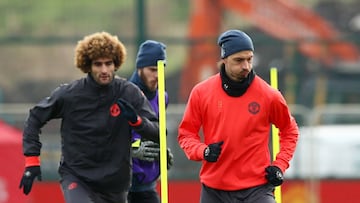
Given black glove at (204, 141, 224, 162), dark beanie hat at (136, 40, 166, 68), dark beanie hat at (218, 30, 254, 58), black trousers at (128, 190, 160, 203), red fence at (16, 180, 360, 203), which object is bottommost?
red fence at (16, 180, 360, 203)

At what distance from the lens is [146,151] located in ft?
34.1

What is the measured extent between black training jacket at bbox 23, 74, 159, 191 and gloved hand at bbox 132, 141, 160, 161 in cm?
33

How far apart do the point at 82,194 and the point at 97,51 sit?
1143 millimetres

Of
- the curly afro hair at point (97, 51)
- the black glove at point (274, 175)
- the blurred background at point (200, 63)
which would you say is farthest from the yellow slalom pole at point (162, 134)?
the blurred background at point (200, 63)

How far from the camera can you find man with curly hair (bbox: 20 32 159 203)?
9.95m

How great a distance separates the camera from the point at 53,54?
21.1m

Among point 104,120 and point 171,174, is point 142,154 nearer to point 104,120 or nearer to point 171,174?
point 104,120

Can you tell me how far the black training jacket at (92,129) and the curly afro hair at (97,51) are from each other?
0.45 feet

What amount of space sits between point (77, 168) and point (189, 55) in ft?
30.8

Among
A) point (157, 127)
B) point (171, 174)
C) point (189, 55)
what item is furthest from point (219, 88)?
point (189, 55)

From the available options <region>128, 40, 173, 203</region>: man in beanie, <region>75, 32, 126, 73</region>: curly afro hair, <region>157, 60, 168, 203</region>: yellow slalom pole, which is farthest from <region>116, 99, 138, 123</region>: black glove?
<region>128, 40, 173, 203</region>: man in beanie

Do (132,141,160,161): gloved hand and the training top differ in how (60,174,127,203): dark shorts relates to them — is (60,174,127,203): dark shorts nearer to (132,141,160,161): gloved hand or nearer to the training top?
(132,141,160,161): gloved hand

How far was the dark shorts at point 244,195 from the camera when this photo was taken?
9336 millimetres

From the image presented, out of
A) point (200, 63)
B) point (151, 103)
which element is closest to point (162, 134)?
point (151, 103)
